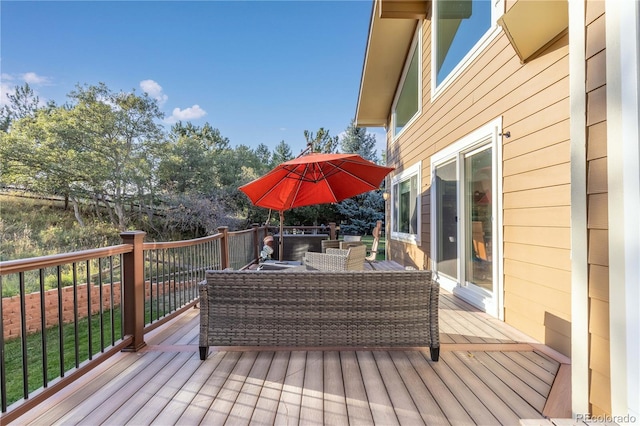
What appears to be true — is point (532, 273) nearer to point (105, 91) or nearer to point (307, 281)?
point (307, 281)

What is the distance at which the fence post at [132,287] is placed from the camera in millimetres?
2334

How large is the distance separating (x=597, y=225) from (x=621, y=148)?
0.37 metres

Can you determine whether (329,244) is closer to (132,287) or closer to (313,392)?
(132,287)

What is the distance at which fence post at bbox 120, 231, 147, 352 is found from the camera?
2.33 metres

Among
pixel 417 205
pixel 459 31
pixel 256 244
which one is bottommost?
pixel 256 244

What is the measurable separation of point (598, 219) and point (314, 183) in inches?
150

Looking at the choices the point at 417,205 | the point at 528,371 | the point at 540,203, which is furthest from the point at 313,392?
the point at 417,205

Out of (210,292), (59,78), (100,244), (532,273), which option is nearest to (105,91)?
(59,78)

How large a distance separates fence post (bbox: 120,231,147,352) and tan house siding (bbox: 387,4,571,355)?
11.2ft

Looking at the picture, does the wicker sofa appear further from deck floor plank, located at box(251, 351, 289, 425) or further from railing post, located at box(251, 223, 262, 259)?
railing post, located at box(251, 223, 262, 259)

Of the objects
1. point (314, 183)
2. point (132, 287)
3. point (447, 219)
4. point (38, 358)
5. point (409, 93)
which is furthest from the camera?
point (409, 93)

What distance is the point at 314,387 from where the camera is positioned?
6.10ft

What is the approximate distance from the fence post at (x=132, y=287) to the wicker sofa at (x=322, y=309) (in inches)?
24.9

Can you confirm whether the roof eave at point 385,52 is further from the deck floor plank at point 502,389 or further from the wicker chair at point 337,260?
the deck floor plank at point 502,389
